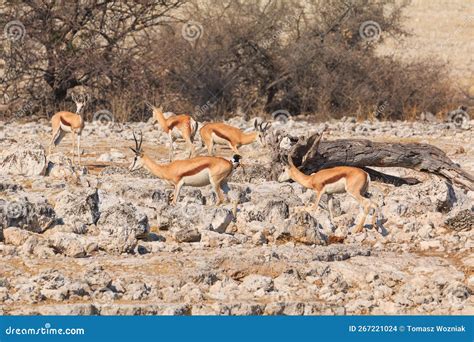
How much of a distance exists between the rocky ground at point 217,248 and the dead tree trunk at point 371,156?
0.19m

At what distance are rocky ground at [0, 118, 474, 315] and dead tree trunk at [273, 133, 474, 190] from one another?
0.62 feet

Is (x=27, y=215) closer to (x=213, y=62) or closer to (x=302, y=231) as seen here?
(x=302, y=231)

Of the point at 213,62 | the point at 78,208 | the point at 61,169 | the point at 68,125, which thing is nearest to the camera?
the point at 78,208

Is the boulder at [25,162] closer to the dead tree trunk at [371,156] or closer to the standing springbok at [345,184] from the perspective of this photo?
the dead tree trunk at [371,156]

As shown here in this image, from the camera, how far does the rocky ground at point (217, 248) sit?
24.2ft

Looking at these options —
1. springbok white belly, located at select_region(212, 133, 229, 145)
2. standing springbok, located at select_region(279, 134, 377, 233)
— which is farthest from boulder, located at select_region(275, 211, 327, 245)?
springbok white belly, located at select_region(212, 133, 229, 145)

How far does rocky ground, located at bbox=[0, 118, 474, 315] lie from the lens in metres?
7.36

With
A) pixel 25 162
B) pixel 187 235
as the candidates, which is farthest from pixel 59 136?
pixel 187 235

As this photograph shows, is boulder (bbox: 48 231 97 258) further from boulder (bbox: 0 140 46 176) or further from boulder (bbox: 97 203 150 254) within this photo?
boulder (bbox: 0 140 46 176)

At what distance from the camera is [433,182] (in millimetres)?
10758

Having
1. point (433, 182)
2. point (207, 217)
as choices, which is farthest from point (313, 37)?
point (207, 217)

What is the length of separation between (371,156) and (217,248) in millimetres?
3040

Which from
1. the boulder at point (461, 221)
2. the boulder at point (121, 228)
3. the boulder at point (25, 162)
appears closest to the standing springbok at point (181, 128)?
the boulder at point (25, 162)

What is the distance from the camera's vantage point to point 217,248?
28.9ft
